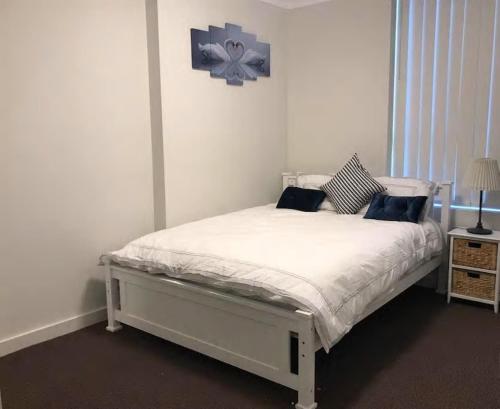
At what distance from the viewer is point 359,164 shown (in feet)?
13.2

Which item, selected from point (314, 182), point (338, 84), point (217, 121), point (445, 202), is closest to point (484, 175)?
point (445, 202)

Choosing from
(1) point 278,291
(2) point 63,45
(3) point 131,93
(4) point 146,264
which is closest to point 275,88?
(3) point 131,93

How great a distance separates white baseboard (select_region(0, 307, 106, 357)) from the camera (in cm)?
290

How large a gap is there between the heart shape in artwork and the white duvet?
1434 millimetres

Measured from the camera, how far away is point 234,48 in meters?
4.05

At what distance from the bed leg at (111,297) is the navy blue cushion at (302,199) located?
5.31 ft

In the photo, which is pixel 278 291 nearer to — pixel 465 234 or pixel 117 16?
pixel 465 234

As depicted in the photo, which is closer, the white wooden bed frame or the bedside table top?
the white wooden bed frame

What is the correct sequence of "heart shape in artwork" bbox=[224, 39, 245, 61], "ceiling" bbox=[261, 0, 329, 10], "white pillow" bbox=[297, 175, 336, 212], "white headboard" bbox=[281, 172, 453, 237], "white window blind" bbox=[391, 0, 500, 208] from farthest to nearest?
"ceiling" bbox=[261, 0, 329, 10] < "white pillow" bbox=[297, 175, 336, 212] < "heart shape in artwork" bbox=[224, 39, 245, 61] < "white headboard" bbox=[281, 172, 453, 237] < "white window blind" bbox=[391, 0, 500, 208]

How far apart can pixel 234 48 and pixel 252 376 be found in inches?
106

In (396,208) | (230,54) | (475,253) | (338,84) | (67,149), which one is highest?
(230,54)

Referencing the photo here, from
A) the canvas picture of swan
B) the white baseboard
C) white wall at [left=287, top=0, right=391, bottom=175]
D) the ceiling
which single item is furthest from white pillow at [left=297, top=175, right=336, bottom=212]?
the white baseboard

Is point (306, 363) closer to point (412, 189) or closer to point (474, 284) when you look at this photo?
point (474, 284)

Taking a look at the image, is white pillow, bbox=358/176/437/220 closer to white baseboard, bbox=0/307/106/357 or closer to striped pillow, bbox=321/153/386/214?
striped pillow, bbox=321/153/386/214
